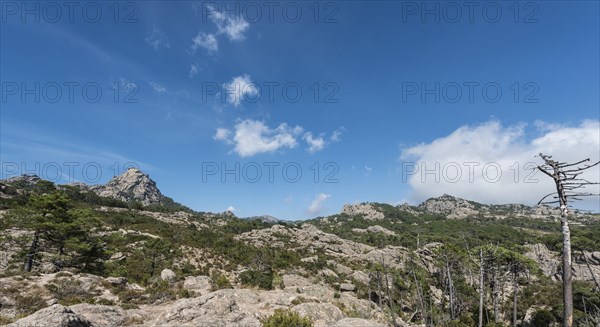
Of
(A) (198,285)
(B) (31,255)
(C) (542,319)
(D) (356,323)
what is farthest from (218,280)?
(C) (542,319)

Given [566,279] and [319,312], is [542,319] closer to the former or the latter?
[319,312]

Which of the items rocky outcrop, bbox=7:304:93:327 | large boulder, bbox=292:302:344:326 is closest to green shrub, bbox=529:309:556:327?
large boulder, bbox=292:302:344:326

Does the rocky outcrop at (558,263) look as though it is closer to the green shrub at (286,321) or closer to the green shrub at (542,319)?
the green shrub at (542,319)

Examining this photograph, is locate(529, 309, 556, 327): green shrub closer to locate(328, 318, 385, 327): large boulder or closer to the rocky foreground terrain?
the rocky foreground terrain

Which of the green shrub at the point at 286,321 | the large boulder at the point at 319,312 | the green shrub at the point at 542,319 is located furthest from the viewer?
the green shrub at the point at 542,319

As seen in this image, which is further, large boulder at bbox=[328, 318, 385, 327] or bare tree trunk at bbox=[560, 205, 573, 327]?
large boulder at bbox=[328, 318, 385, 327]

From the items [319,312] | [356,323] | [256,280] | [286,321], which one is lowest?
[256,280]

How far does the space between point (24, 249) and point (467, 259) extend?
57705 mm

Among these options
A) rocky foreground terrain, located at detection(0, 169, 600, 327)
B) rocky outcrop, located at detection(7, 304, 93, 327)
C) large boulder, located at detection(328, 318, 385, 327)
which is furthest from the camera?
rocky foreground terrain, located at detection(0, 169, 600, 327)

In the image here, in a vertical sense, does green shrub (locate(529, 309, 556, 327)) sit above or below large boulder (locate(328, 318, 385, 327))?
below

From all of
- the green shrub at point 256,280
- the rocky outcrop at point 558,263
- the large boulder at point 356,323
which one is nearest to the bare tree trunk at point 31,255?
the green shrub at point 256,280

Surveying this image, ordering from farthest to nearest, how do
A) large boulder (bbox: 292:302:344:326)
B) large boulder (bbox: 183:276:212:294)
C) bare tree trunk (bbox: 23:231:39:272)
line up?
bare tree trunk (bbox: 23:231:39:272)
large boulder (bbox: 183:276:212:294)
large boulder (bbox: 292:302:344:326)

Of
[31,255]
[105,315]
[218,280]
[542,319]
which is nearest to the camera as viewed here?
[105,315]

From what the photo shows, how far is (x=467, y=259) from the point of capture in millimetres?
46719
